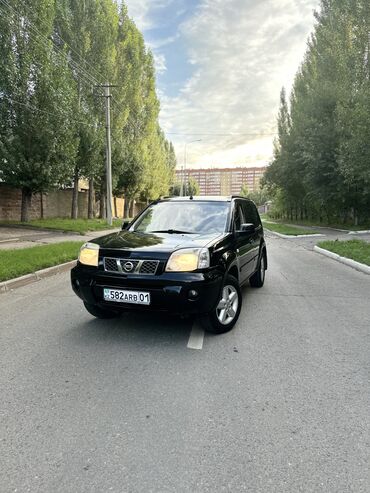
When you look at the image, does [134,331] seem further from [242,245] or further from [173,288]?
[242,245]

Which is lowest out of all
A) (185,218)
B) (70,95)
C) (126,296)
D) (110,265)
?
(126,296)

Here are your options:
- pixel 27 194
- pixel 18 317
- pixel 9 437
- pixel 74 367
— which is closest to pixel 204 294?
pixel 74 367

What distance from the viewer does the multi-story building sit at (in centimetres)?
16462

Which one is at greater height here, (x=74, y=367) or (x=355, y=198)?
(x=355, y=198)

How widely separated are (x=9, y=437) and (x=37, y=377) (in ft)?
2.81

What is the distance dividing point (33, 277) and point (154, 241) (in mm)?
4417

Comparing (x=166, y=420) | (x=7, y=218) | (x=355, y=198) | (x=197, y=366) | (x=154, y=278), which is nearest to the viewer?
(x=166, y=420)

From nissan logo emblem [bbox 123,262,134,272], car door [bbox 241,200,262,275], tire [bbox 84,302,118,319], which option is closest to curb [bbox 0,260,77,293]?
tire [bbox 84,302,118,319]

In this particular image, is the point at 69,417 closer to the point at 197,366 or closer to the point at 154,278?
the point at 197,366

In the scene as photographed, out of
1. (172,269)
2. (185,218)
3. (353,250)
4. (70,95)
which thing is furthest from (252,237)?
(70,95)

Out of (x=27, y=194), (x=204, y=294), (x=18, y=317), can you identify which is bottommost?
(x=18, y=317)

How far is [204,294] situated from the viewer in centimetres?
388

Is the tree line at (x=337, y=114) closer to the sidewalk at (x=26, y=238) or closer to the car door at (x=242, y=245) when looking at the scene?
the car door at (x=242, y=245)

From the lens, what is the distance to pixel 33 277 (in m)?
7.66
